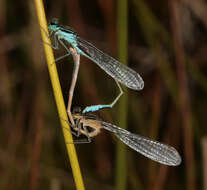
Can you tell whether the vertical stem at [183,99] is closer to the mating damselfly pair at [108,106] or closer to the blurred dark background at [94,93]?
the blurred dark background at [94,93]

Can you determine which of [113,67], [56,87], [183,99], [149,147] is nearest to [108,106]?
[113,67]

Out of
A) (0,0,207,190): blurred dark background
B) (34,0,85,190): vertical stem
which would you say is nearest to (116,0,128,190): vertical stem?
(34,0,85,190): vertical stem

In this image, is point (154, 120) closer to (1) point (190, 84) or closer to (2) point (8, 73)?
(1) point (190, 84)

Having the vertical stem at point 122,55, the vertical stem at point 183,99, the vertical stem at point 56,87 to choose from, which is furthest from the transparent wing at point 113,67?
the vertical stem at point 183,99

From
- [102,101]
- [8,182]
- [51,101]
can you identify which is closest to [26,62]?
[51,101]

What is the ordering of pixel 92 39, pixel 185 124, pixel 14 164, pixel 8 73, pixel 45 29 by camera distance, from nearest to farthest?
pixel 45 29 < pixel 185 124 < pixel 14 164 < pixel 8 73 < pixel 92 39

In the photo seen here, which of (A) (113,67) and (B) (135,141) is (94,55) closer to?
(A) (113,67)
